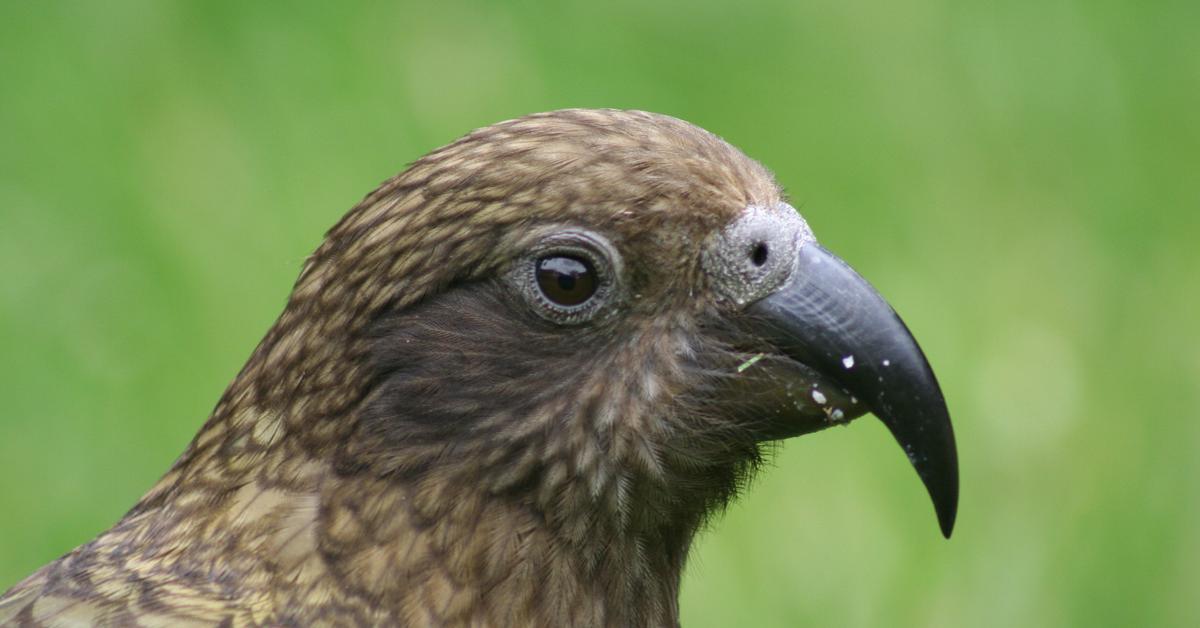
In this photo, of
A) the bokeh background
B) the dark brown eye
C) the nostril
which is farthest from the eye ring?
the bokeh background

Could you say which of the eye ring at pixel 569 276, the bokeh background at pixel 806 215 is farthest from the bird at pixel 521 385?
the bokeh background at pixel 806 215

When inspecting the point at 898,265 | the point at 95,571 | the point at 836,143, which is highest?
the point at 836,143

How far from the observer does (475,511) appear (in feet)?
12.1

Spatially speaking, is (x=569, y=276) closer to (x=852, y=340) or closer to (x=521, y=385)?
(x=521, y=385)

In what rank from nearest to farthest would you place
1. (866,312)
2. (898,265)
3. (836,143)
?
1. (866,312)
2. (898,265)
3. (836,143)

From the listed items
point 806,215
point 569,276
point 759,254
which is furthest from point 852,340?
point 806,215

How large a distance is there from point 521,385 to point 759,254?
520 millimetres

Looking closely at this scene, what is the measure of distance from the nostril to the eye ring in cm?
26

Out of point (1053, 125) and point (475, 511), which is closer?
point (475, 511)

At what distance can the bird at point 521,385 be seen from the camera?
3650 mm

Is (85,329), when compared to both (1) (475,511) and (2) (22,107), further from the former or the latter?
(1) (475,511)

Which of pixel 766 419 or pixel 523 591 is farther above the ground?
pixel 766 419

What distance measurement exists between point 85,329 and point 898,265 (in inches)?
124

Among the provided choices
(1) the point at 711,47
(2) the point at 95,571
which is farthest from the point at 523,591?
(1) the point at 711,47
